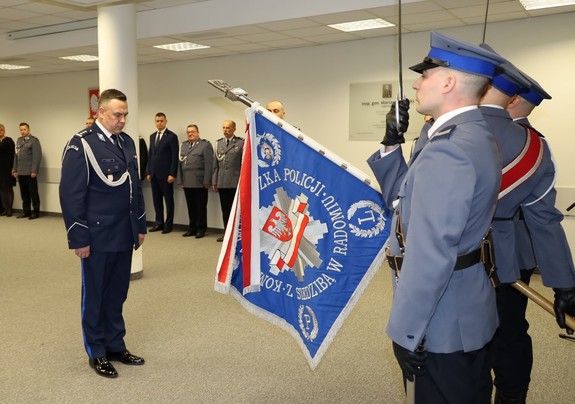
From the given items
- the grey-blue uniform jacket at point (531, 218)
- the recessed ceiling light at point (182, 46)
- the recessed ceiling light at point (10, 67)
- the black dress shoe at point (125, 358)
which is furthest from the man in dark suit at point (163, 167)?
the grey-blue uniform jacket at point (531, 218)

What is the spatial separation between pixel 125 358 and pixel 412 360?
242 centimetres

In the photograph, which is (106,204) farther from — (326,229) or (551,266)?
(551,266)

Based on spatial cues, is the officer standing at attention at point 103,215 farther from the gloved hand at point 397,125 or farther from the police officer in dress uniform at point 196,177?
the police officer in dress uniform at point 196,177

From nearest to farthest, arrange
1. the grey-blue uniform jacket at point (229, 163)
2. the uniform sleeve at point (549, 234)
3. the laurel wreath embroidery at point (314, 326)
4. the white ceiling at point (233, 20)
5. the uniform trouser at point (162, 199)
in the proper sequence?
the uniform sleeve at point (549, 234) → the laurel wreath embroidery at point (314, 326) → the white ceiling at point (233, 20) → the grey-blue uniform jacket at point (229, 163) → the uniform trouser at point (162, 199)

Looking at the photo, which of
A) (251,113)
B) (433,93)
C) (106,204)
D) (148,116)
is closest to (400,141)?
(433,93)

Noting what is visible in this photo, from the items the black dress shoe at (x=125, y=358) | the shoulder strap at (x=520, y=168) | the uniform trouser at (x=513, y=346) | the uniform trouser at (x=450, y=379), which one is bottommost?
the black dress shoe at (x=125, y=358)

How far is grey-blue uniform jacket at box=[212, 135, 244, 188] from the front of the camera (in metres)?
7.88

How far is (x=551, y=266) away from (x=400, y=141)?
95cm

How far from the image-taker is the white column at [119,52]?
17.6ft

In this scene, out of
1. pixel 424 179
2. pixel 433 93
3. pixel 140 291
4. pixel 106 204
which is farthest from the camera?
pixel 140 291

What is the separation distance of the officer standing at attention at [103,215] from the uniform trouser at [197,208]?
490 centimetres

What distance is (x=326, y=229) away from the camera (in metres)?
2.48

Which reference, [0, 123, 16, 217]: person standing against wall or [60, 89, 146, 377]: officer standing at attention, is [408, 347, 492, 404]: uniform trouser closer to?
[60, 89, 146, 377]: officer standing at attention

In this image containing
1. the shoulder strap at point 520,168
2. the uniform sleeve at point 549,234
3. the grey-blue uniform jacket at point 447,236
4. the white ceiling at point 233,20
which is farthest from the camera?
the white ceiling at point 233,20
